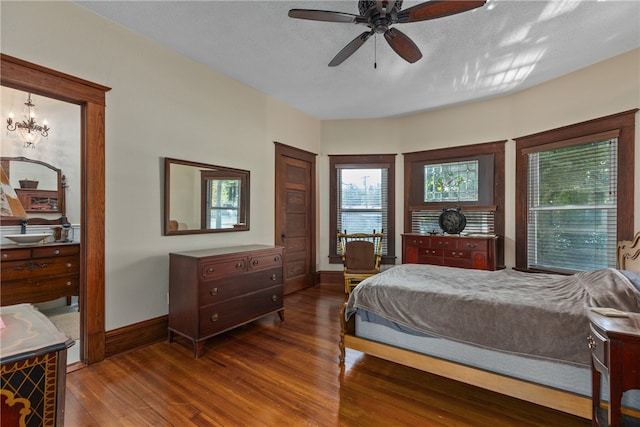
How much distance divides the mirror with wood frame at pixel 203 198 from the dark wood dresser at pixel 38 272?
5.42 feet

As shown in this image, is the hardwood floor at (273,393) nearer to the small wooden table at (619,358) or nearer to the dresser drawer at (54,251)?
the small wooden table at (619,358)

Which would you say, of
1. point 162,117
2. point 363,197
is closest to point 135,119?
point 162,117

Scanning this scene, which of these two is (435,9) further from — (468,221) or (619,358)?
(468,221)

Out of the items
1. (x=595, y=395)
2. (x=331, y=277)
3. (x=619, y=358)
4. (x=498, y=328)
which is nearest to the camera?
(x=619, y=358)

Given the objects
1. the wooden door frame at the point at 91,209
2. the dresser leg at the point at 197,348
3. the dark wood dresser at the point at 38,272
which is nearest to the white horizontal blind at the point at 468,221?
the dresser leg at the point at 197,348

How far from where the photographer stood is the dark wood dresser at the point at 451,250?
3.98m

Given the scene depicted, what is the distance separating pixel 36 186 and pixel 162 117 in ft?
7.86

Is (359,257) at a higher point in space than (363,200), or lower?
lower

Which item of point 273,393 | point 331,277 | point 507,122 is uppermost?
point 507,122

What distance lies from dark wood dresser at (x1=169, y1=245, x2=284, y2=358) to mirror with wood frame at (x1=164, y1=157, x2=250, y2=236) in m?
0.42

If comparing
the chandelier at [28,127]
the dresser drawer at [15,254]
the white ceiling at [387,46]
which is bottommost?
the dresser drawer at [15,254]

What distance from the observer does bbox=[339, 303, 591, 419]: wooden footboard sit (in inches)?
65.4

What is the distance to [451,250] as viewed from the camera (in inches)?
165

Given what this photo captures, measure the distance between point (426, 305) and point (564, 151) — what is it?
313 centimetres
